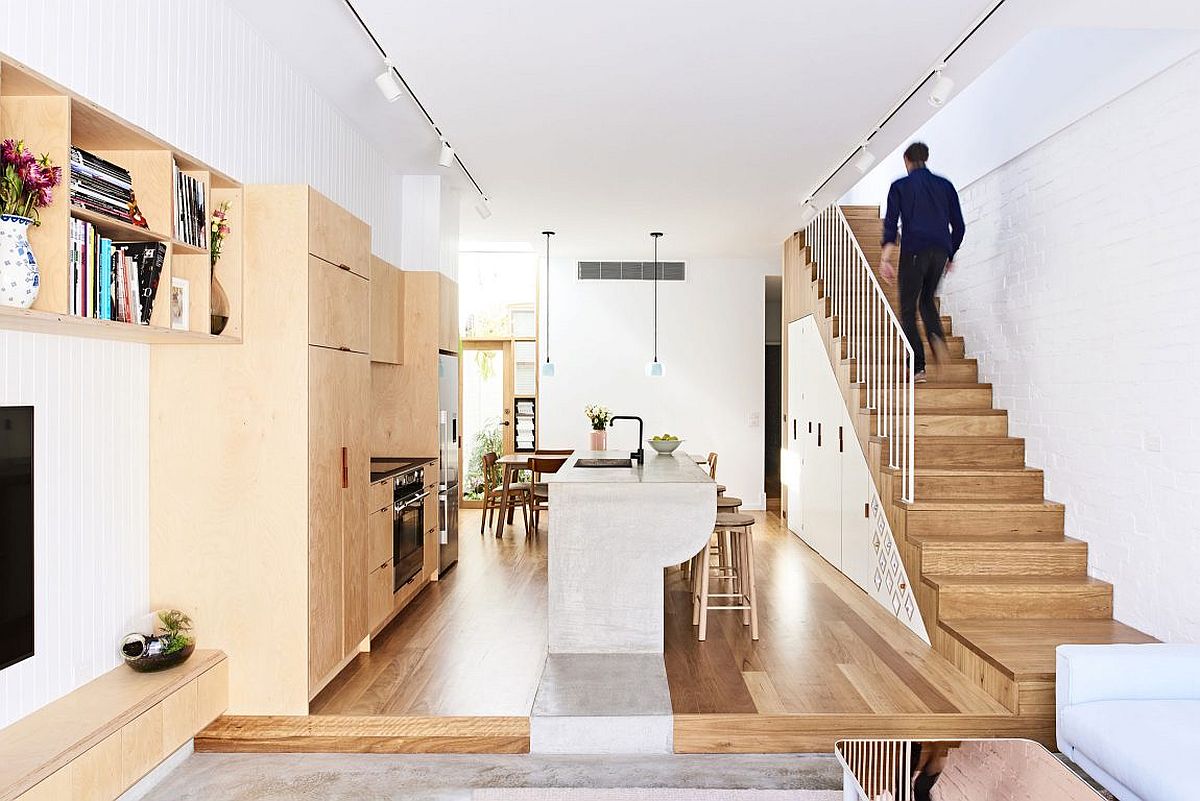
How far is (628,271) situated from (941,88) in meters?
5.77

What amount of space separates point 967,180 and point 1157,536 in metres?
3.01

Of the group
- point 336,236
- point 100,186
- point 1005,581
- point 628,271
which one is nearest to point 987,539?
point 1005,581

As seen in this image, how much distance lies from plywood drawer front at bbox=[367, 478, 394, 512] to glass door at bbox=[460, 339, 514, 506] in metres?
4.84

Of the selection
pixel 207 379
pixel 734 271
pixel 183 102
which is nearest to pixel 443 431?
pixel 207 379

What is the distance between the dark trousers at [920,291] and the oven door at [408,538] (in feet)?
11.0

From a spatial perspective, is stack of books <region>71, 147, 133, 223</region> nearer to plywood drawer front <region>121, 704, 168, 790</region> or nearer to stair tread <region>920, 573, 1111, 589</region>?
plywood drawer front <region>121, 704, 168, 790</region>

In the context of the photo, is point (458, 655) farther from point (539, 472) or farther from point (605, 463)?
point (539, 472)

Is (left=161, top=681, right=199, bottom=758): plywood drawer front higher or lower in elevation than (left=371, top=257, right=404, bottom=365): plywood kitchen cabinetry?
lower

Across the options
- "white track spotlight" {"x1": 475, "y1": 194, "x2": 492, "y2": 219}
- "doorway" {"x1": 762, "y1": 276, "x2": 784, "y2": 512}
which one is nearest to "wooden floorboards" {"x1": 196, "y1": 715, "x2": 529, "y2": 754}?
"white track spotlight" {"x1": 475, "y1": 194, "x2": 492, "y2": 219}

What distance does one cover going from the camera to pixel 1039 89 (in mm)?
4867

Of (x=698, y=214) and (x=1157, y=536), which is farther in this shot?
(x=698, y=214)

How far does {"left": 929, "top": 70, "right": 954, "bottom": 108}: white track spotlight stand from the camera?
3.93 m

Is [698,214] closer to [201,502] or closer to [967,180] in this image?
[967,180]

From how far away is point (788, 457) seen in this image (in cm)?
800
